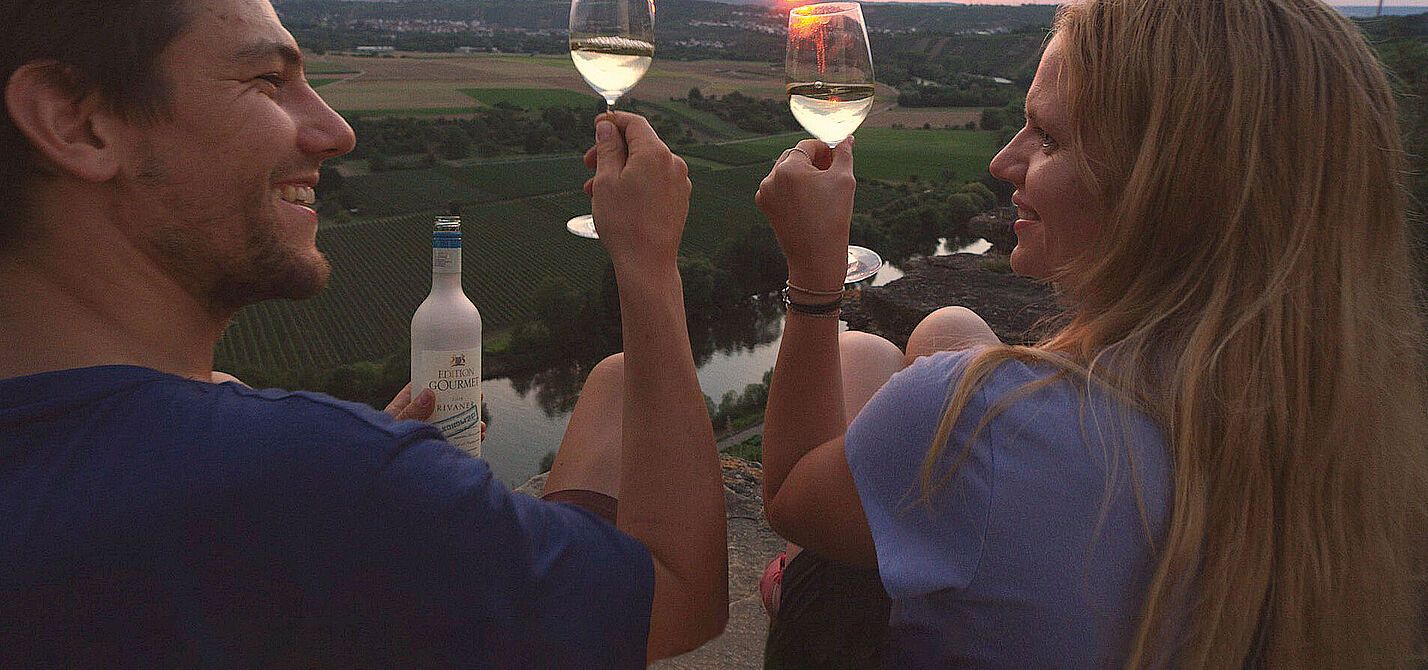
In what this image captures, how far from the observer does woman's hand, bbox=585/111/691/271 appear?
4.09ft

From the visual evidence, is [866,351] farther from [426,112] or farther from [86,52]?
[426,112]

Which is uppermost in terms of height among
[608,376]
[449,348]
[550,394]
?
[449,348]

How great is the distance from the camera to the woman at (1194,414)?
3.31ft

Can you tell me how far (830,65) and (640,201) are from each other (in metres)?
0.69

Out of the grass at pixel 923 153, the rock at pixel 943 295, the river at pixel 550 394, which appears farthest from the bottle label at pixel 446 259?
the grass at pixel 923 153

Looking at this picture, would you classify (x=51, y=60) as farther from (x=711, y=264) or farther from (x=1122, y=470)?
(x=711, y=264)

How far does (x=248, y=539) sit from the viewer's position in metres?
0.82

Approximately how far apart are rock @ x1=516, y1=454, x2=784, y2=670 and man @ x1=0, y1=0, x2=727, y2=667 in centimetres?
66

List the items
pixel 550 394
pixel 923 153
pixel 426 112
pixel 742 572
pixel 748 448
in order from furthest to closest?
pixel 923 153, pixel 426 112, pixel 550 394, pixel 748 448, pixel 742 572

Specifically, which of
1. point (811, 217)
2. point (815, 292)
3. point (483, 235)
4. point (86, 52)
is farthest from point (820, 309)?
point (483, 235)

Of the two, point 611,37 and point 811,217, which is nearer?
point 811,217

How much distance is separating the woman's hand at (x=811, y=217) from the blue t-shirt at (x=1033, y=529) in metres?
0.45

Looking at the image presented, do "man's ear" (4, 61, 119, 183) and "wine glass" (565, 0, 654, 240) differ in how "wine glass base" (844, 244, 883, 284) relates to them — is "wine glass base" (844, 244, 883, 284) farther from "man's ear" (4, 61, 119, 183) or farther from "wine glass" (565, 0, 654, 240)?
"man's ear" (4, 61, 119, 183)

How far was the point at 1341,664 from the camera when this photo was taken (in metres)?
1.08
